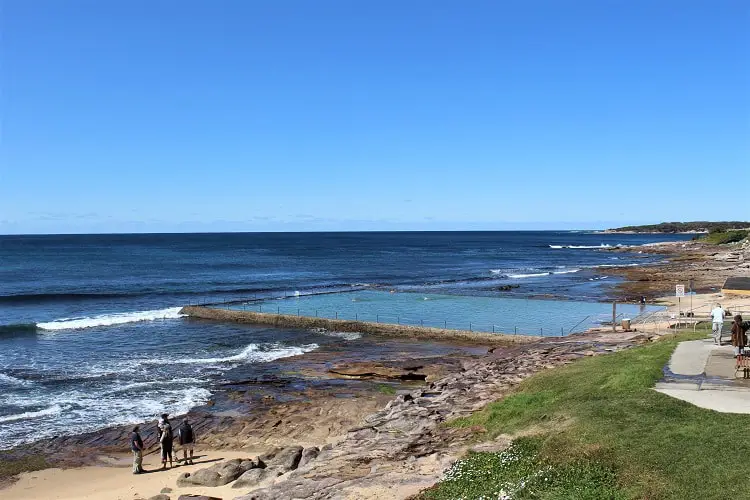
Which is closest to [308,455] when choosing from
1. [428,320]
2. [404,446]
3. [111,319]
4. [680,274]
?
[404,446]

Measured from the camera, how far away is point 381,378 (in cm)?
3019

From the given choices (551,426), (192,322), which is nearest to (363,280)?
(192,322)

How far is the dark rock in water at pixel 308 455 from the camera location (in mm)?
17500

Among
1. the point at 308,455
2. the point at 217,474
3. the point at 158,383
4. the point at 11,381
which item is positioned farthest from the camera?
the point at 11,381

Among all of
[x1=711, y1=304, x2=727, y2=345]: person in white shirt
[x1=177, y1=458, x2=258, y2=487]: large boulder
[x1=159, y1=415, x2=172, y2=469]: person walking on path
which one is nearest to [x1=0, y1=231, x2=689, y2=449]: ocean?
[x1=159, y1=415, x2=172, y2=469]: person walking on path

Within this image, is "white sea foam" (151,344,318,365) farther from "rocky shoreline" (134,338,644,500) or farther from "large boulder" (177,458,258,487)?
"large boulder" (177,458,258,487)

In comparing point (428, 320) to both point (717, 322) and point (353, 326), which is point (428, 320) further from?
point (717, 322)

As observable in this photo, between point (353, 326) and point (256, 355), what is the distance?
32.8 ft

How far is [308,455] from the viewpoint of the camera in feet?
59.2

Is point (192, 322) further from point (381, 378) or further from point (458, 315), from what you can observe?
point (381, 378)

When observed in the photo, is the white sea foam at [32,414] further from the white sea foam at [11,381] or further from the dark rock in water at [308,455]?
the dark rock in water at [308,455]

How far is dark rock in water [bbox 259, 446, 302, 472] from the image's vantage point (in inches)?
697

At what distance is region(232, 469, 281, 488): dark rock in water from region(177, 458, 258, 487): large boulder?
45 cm

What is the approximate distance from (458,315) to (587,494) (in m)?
39.8
